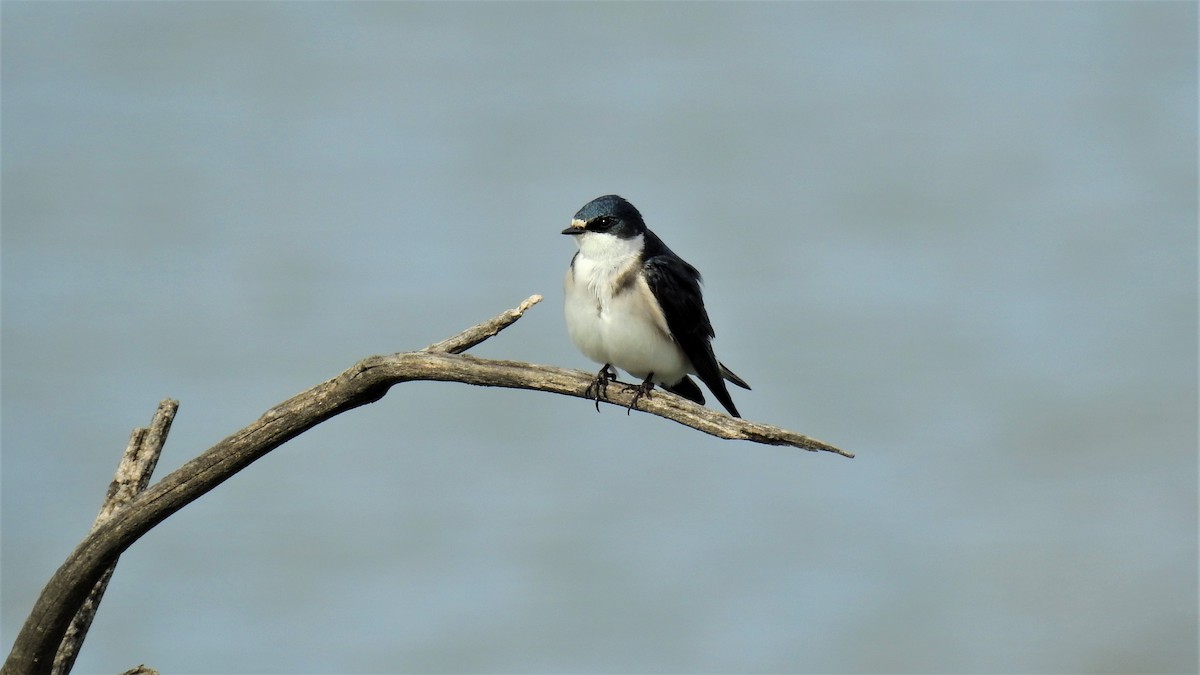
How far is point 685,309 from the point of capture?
5887 mm

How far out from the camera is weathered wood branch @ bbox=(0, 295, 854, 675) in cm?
425

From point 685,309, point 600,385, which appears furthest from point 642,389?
point 685,309

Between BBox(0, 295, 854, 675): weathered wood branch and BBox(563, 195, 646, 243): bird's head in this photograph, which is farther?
BBox(563, 195, 646, 243): bird's head

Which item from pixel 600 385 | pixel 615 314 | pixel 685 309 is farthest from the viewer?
pixel 685 309

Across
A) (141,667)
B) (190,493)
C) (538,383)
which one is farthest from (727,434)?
(141,667)

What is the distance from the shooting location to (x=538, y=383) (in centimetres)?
445

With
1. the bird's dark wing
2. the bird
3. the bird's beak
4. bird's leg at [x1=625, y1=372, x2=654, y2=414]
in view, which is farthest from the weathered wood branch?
the bird's beak

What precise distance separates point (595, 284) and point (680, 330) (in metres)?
0.45

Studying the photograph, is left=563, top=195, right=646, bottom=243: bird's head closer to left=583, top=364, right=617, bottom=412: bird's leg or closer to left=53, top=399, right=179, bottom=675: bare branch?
left=583, top=364, right=617, bottom=412: bird's leg

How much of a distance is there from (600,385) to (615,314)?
1.84 feet

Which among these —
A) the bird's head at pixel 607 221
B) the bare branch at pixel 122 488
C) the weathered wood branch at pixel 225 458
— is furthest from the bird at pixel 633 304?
the bare branch at pixel 122 488

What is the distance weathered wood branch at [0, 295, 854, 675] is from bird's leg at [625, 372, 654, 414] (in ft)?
2.12

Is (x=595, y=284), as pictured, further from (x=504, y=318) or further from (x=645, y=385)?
(x=504, y=318)

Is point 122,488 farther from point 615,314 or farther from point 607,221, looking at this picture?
point 607,221
